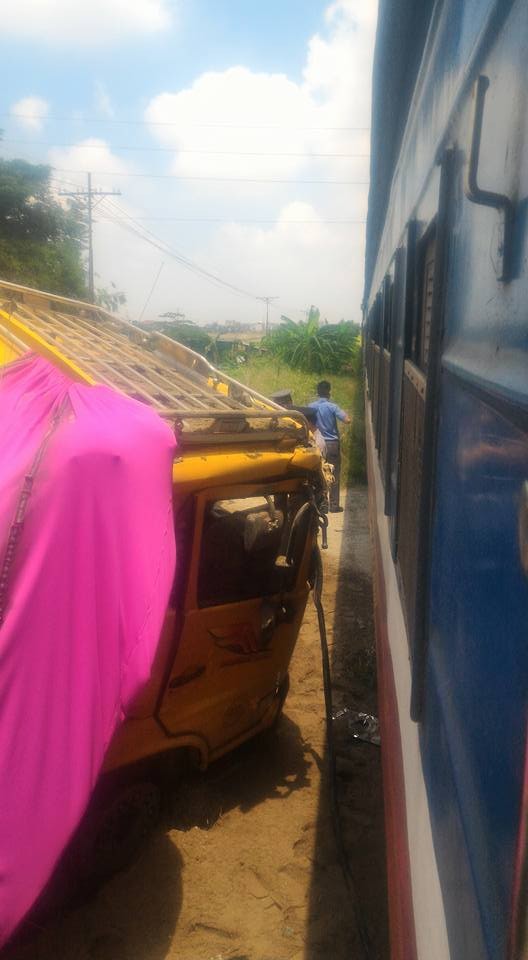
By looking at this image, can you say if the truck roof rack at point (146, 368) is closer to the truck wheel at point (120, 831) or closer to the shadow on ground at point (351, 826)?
the truck wheel at point (120, 831)

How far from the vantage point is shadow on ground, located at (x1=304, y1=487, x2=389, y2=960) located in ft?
9.84

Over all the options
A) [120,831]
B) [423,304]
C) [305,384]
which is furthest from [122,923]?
[305,384]

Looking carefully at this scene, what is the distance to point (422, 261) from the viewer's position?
2121 mm

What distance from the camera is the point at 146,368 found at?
4.24m

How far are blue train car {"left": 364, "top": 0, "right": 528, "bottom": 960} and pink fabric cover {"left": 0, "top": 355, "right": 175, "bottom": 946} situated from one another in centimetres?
84

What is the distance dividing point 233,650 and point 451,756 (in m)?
2.34

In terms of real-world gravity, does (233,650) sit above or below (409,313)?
below

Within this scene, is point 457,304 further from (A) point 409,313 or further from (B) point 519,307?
(A) point 409,313

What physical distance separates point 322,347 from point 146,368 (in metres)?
17.3

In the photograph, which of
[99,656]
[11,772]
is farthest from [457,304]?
[11,772]

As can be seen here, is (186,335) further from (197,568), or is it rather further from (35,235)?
(197,568)

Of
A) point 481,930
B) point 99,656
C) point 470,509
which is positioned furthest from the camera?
point 99,656

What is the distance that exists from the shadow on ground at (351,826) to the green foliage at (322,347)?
1563cm

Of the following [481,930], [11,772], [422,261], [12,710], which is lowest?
[11,772]
